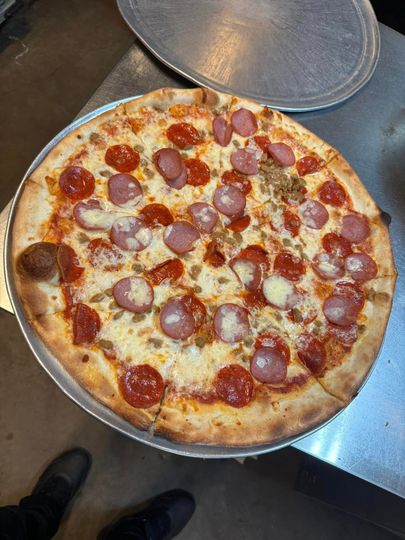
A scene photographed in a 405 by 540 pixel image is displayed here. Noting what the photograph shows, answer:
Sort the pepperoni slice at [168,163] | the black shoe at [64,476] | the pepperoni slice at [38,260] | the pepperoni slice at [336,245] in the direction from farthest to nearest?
1. the black shoe at [64,476]
2. the pepperoni slice at [336,245]
3. the pepperoni slice at [168,163]
4. the pepperoni slice at [38,260]

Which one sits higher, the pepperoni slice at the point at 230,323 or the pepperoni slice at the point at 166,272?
the pepperoni slice at the point at 166,272

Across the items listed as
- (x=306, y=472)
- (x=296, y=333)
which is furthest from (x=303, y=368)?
(x=306, y=472)

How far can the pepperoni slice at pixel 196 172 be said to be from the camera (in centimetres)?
232

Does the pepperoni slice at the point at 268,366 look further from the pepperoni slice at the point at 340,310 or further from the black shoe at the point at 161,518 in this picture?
the black shoe at the point at 161,518

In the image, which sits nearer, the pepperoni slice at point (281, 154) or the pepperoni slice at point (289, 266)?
the pepperoni slice at point (289, 266)

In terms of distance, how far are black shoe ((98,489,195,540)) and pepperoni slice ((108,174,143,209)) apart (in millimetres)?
2221

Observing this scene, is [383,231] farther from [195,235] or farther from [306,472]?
[306,472]

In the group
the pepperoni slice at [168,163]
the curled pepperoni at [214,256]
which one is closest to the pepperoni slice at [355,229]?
the curled pepperoni at [214,256]

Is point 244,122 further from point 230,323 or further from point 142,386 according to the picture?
point 142,386

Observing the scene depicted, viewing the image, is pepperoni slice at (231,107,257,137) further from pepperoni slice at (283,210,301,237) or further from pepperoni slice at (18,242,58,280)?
pepperoni slice at (18,242,58,280)

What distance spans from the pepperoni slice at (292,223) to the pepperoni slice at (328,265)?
0.18 m

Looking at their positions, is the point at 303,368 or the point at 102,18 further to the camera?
the point at 102,18

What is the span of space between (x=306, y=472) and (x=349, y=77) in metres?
2.98

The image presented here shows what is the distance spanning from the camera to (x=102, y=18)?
4.75 meters
